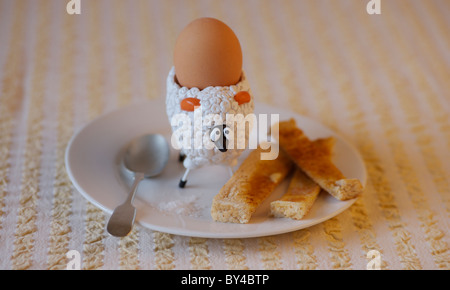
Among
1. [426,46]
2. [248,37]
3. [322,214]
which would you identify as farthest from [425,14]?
[322,214]

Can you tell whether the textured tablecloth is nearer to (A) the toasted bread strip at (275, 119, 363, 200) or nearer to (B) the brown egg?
(A) the toasted bread strip at (275, 119, 363, 200)

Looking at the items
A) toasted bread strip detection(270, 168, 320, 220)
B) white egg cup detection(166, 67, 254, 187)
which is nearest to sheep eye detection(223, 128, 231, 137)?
white egg cup detection(166, 67, 254, 187)

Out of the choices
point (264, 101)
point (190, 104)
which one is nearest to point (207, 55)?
point (190, 104)

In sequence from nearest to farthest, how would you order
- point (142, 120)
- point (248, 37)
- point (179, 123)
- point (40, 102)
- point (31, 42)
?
point (179, 123) → point (142, 120) → point (40, 102) → point (31, 42) → point (248, 37)

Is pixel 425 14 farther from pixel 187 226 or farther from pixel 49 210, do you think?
pixel 49 210

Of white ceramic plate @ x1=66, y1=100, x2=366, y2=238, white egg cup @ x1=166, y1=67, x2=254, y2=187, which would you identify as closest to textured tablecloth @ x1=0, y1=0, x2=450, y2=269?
white ceramic plate @ x1=66, y1=100, x2=366, y2=238

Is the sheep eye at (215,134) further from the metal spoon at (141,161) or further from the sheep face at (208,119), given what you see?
the metal spoon at (141,161)

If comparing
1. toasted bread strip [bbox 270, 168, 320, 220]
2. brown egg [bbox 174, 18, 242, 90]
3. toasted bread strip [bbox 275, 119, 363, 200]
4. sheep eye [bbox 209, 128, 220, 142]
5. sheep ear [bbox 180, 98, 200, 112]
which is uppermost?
brown egg [bbox 174, 18, 242, 90]

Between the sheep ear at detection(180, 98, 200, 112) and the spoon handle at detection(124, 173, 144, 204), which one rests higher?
the sheep ear at detection(180, 98, 200, 112)
